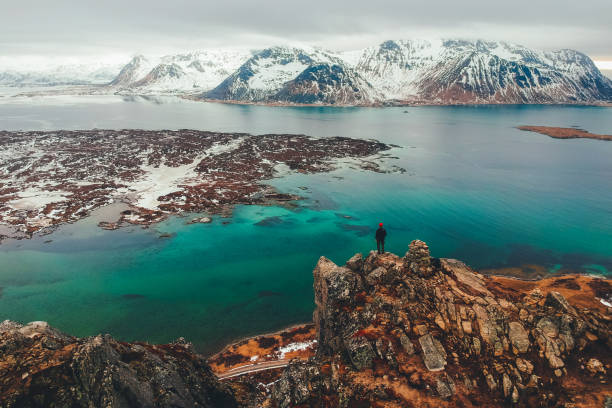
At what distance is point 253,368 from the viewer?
30.2 metres

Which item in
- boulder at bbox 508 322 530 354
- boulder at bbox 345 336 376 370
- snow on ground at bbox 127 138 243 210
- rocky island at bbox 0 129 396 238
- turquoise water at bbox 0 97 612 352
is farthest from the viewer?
snow on ground at bbox 127 138 243 210

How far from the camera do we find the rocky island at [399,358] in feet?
48.3

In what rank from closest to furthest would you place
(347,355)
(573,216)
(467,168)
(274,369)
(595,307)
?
(347,355), (274,369), (595,307), (573,216), (467,168)

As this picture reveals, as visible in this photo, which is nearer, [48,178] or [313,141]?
[48,178]

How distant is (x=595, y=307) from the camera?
33.3 meters

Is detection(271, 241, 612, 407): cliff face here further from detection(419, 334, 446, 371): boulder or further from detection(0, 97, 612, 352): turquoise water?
detection(0, 97, 612, 352): turquoise water

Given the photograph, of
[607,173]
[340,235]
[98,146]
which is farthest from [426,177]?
[98,146]

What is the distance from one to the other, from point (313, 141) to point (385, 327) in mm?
129007

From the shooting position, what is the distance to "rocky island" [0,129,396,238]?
67.6 m

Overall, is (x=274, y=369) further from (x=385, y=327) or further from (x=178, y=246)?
(x=178, y=246)

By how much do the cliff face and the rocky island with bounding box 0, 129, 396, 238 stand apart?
53.7m

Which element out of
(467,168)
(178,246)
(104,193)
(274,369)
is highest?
(467,168)

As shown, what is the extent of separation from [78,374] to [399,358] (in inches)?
675

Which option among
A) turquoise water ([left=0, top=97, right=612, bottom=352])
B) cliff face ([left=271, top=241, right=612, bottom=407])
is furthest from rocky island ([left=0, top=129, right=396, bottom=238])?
cliff face ([left=271, top=241, right=612, bottom=407])
